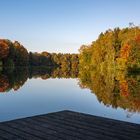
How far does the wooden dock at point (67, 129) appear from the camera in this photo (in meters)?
7.57

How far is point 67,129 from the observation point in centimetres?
826

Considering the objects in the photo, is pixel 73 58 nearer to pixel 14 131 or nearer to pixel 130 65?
pixel 130 65

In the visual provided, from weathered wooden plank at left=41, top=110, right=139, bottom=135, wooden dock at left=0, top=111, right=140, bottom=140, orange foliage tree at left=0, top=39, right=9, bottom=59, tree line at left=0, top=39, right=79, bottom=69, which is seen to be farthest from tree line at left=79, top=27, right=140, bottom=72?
wooden dock at left=0, top=111, right=140, bottom=140

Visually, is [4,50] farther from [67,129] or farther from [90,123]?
[67,129]

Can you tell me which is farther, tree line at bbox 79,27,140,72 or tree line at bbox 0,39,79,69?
tree line at bbox 0,39,79,69

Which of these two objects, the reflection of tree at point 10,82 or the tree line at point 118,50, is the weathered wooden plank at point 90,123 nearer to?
the reflection of tree at point 10,82

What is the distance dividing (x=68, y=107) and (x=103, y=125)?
11.5m

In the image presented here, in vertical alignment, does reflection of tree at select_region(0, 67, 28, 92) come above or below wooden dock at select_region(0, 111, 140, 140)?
below

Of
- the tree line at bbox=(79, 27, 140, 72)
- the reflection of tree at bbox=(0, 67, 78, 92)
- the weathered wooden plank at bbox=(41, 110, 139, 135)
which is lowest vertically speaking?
the reflection of tree at bbox=(0, 67, 78, 92)

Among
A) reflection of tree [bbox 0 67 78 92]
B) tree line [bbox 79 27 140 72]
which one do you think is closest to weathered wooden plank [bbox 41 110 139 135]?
reflection of tree [bbox 0 67 78 92]

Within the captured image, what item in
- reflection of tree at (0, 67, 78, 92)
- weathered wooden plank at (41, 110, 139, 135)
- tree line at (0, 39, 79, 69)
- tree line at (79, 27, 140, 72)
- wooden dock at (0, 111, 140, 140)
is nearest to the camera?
wooden dock at (0, 111, 140, 140)

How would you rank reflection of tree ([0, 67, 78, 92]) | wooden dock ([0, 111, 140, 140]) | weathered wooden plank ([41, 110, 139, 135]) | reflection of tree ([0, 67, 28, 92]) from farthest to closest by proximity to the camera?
reflection of tree ([0, 67, 78, 92]), reflection of tree ([0, 67, 28, 92]), weathered wooden plank ([41, 110, 139, 135]), wooden dock ([0, 111, 140, 140])

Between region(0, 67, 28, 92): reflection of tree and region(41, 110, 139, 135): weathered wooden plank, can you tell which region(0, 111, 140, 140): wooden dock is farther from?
region(0, 67, 28, 92): reflection of tree

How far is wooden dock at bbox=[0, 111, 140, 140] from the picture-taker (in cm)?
757
